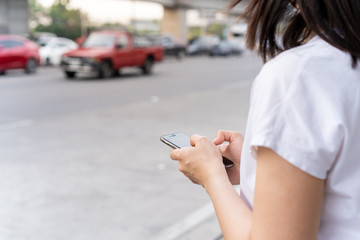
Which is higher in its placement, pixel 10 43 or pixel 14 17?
pixel 14 17

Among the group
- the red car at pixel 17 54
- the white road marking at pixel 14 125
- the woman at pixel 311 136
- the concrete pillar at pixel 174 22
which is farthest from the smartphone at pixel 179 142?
the concrete pillar at pixel 174 22

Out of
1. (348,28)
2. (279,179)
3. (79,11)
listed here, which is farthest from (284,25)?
(79,11)

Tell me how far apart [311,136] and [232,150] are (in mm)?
500

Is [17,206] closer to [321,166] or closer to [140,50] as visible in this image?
[321,166]

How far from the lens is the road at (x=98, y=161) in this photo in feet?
12.9

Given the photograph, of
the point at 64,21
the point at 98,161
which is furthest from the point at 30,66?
A: the point at 64,21

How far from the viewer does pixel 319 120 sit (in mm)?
913

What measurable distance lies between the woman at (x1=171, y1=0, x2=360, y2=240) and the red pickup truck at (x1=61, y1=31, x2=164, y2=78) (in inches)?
606

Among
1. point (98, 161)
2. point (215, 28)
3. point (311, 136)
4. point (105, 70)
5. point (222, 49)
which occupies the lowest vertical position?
point (215, 28)

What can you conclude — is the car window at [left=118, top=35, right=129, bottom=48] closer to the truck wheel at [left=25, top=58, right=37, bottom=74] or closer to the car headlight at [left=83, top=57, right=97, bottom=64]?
the car headlight at [left=83, top=57, right=97, bottom=64]

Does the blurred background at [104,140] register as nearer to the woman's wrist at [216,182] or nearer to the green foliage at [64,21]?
the woman's wrist at [216,182]

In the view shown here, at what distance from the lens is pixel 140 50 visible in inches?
708

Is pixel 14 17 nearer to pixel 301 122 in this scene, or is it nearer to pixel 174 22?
pixel 174 22

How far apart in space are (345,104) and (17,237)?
326cm
